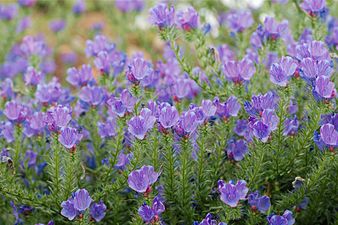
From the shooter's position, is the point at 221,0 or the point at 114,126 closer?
the point at 114,126

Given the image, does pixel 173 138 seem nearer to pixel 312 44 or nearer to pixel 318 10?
pixel 312 44

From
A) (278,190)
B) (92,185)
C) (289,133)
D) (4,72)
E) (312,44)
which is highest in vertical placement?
(312,44)

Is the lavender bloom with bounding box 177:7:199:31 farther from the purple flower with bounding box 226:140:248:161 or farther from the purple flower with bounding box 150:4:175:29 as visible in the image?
the purple flower with bounding box 226:140:248:161

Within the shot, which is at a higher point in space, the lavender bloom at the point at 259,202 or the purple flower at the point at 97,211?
the lavender bloom at the point at 259,202

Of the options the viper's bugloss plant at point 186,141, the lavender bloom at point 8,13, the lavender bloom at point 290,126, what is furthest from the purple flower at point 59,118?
the lavender bloom at point 8,13

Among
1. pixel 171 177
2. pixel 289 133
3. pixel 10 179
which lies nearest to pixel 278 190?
pixel 289 133

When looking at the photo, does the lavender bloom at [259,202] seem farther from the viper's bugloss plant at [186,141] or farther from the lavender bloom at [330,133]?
the lavender bloom at [330,133]
